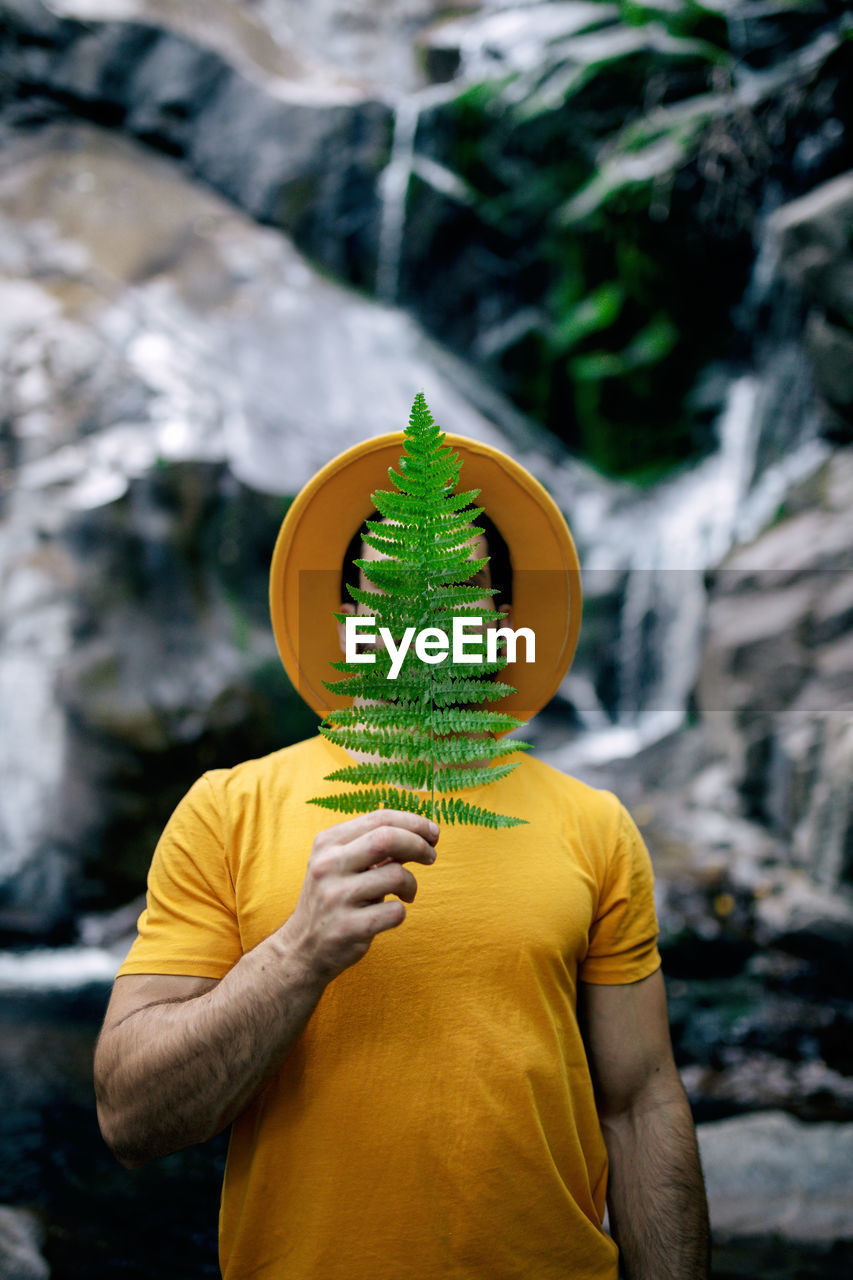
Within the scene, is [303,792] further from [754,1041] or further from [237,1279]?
[754,1041]

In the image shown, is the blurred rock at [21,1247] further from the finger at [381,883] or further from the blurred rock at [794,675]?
the blurred rock at [794,675]

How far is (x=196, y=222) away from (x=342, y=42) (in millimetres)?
5900

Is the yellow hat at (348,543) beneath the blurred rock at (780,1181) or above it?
above

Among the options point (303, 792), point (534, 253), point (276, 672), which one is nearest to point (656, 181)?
point (534, 253)

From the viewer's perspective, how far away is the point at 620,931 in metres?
1.50

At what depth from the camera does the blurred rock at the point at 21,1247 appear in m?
3.02

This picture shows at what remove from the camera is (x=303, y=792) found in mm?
1432

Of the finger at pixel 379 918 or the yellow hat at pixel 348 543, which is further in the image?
the yellow hat at pixel 348 543

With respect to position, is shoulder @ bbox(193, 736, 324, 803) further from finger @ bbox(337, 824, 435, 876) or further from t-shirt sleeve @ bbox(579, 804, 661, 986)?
t-shirt sleeve @ bbox(579, 804, 661, 986)

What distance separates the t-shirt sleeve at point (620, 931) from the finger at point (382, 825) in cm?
63

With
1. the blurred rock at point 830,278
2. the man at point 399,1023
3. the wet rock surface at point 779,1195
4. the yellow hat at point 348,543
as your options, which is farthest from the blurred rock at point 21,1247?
the blurred rock at point 830,278

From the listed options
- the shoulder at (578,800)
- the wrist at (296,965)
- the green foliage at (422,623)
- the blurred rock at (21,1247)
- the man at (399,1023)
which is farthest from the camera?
the blurred rock at (21,1247)

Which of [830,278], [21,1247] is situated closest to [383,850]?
[21,1247]

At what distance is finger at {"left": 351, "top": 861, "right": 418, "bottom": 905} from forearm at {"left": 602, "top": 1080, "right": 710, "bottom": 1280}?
2.81 ft
